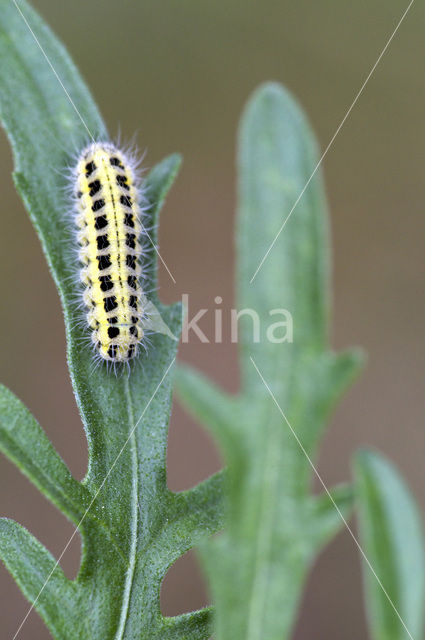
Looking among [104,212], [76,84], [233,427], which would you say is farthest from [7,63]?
[233,427]

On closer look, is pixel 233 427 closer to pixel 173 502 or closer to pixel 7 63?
pixel 173 502

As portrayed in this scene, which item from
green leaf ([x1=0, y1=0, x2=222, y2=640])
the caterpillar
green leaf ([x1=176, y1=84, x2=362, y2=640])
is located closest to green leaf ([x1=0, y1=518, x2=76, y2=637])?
green leaf ([x1=0, y1=0, x2=222, y2=640])

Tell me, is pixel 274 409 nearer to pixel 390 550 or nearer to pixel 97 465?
pixel 390 550

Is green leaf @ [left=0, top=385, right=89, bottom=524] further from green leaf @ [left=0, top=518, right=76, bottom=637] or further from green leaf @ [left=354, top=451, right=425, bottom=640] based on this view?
green leaf @ [left=354, top=451, right=425, bottom=640]

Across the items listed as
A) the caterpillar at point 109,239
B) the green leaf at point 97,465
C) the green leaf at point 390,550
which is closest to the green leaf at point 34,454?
the green leaf at point 97,465

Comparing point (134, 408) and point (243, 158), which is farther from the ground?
point (243, 158)

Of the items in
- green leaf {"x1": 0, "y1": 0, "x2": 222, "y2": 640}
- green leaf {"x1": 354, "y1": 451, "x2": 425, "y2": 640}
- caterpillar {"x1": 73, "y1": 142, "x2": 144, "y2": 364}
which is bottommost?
green leaf {"x1": 354, "y1": 451, "x2": 425, "y2": 640}
